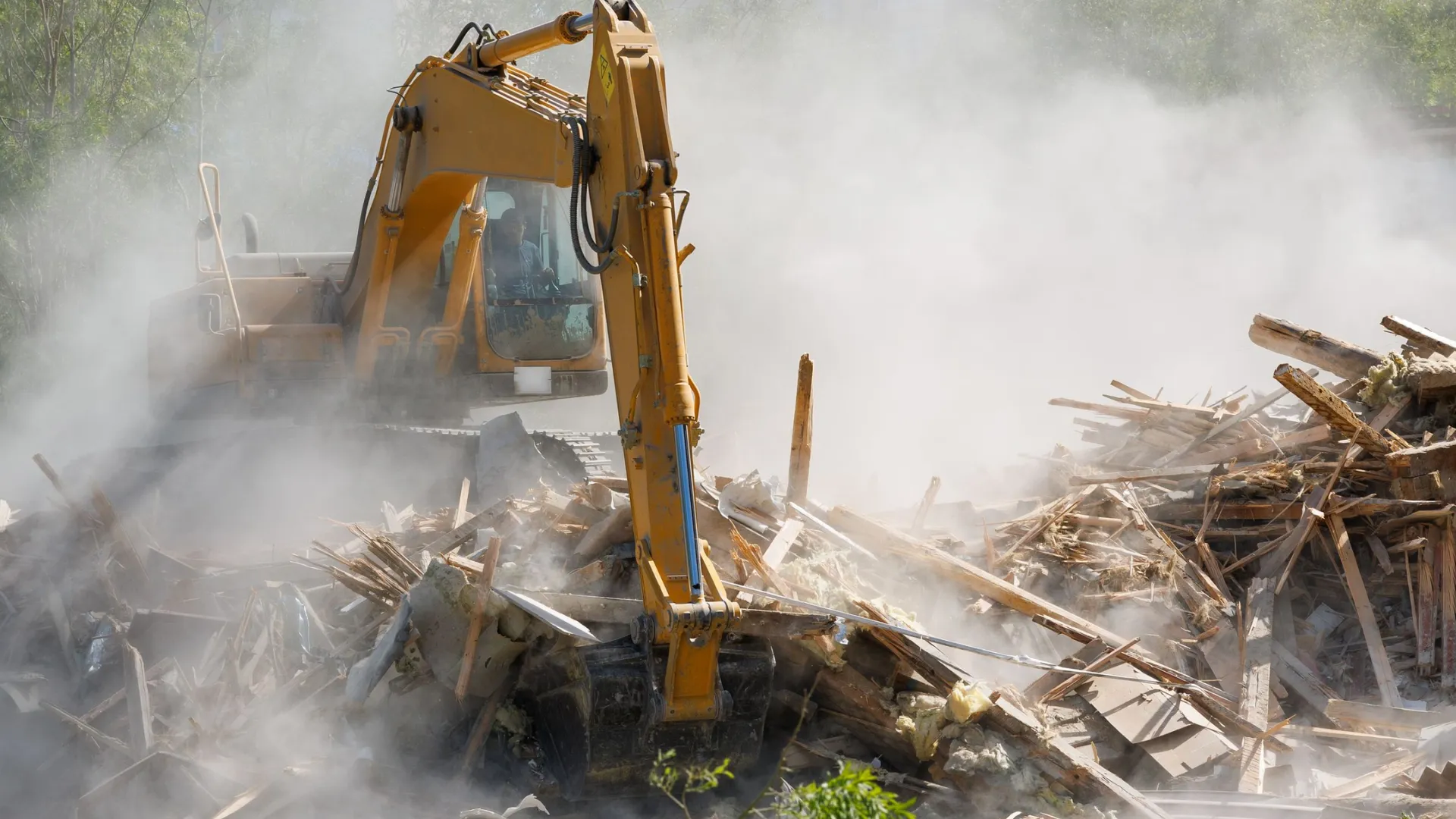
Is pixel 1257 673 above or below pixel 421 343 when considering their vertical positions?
below

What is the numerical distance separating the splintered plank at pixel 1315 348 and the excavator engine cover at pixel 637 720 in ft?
16.1

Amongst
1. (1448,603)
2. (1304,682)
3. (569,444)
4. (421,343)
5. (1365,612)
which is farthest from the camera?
(569,444)

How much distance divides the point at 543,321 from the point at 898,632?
4.67 m

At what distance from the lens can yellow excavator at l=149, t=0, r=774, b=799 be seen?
4.91 m

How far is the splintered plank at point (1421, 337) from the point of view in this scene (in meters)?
8.08

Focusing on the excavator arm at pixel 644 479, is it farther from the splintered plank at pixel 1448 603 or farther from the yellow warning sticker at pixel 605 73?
the splintered plank at pixel 1448 603

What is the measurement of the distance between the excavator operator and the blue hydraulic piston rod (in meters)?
4.70

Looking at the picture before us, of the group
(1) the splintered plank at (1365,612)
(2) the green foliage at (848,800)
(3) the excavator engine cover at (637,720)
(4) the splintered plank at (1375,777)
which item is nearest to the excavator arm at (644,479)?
(3) the excavator engine cover at (637,720)

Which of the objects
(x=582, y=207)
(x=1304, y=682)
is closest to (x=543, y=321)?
(x=582, y=207)

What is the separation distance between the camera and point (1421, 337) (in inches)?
321

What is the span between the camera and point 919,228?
17156mm

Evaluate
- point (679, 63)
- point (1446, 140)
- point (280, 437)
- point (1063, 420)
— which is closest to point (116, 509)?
point (280, 437)

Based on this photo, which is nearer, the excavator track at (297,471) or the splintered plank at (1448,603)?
the splintered plank at (1448,603)

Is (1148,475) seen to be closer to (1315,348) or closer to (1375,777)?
(1315,348)
